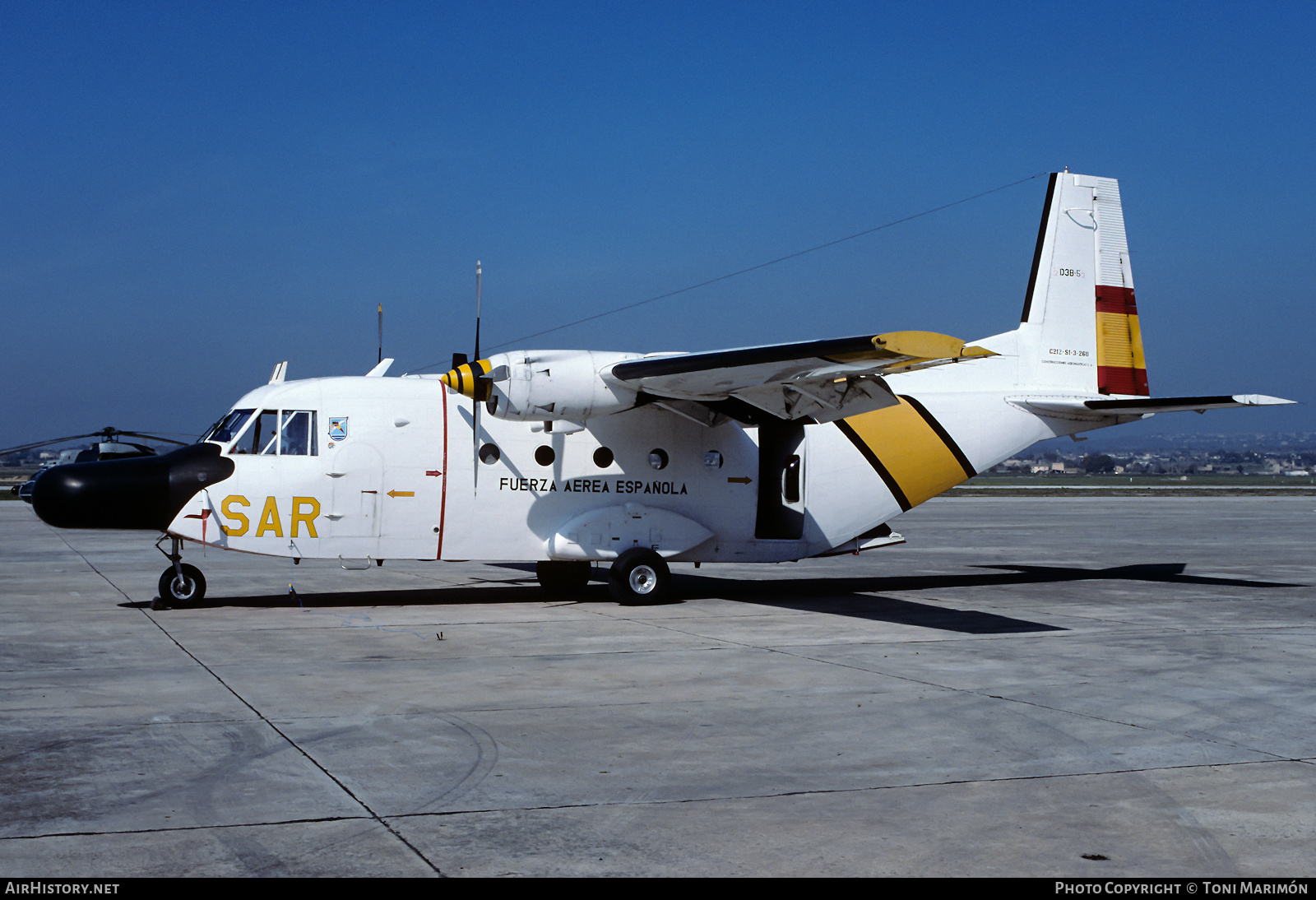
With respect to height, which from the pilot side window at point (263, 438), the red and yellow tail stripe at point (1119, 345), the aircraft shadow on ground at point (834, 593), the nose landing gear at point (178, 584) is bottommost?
the aircraft shadow on ground at point (834, 593)

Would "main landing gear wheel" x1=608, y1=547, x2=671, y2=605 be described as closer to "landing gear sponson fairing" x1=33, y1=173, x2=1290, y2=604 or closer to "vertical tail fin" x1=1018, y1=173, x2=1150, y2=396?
"landing gear sponson fairing" x1=33, y1=173, x2=1290, y2=604

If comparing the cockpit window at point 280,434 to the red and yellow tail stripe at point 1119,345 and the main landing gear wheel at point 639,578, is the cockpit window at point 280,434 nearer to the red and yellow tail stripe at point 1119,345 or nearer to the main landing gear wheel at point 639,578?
the main landing gear wheel at point 639,578

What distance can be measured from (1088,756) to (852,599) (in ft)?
28.4

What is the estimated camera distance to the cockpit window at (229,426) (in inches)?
534

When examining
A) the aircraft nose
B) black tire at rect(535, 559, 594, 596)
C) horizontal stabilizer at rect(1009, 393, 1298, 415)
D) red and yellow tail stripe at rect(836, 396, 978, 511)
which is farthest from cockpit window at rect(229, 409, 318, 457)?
horizontal stabilizer at rect(1009, 393, 1298, 415)

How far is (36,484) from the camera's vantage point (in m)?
12.6

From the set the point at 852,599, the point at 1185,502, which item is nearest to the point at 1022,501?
the point at 1185,502

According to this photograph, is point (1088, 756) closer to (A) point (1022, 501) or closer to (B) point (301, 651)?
(B) point (301, 651)

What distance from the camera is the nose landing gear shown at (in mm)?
13438

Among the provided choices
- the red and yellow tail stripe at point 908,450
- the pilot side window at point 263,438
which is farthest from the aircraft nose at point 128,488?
the red and yellow tail stripe at point 908,450

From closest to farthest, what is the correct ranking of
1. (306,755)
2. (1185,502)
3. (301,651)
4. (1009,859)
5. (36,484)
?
1. (1009,859)
2. (306,755)
3. (301,651)
4. (36,484)
5. (1185,502)

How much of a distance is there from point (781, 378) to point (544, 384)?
2.73 metres

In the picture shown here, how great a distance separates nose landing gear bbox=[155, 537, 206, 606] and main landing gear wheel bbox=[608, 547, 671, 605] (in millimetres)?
4969

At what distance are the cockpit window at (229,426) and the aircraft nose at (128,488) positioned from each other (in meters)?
0.15
